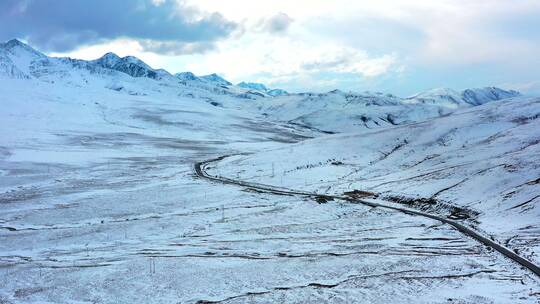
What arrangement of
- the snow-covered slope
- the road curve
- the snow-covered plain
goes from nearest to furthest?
the snow-covered plain, the road curve, the snow-covered slope

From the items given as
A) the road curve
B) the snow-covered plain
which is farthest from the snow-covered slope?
the road curve

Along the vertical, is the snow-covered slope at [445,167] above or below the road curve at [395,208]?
above

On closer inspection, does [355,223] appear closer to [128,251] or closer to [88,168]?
[128,251]

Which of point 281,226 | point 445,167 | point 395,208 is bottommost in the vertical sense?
point 281,226

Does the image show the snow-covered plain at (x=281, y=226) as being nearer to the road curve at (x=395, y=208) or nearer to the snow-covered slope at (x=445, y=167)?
the snow-covered slope at (x=445, y=167)

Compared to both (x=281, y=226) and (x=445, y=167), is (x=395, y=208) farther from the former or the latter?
(x=445, y=167)

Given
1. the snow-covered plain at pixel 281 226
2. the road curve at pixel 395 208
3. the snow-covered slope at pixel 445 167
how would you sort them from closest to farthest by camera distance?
1. the snow-covered plain at pixel 281 226
2. the road curve at pixel 395 208
3. the snow-covered slope at pixel 445 167

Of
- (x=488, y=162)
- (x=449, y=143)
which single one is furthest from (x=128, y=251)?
(x=449, y=143)

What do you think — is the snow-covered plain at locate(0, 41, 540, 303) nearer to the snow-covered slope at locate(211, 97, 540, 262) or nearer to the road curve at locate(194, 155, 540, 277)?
the snow-covered slope at locate(211, 97, 540, 262)

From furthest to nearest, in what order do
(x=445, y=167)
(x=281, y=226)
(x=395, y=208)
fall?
(x=445, y=167) → (x=395, y=208) → (x=281, y=226)

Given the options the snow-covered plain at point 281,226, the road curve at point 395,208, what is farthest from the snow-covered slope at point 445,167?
the road curve at point 395,208

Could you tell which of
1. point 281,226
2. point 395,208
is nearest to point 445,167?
point 395,208
